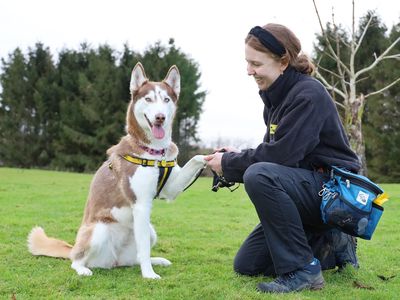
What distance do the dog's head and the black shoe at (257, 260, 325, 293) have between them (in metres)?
1.44

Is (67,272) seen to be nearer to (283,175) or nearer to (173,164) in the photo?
(173,164)

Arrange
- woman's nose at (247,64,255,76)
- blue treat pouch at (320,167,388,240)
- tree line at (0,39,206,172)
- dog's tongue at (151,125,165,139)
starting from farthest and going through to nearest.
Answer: tree line at (0,39,206,172) → dog's tongue at (151,125,165,139) → woman's nose at (247,64,255,76) → blue treat pouch at (320,167,388,240)

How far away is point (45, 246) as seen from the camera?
14.6 feet

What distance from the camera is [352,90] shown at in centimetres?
1077

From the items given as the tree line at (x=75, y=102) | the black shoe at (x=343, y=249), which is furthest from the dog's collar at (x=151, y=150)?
the tree line at (x=75, y=102)

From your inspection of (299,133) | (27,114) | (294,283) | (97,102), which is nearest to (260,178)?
(299,133)

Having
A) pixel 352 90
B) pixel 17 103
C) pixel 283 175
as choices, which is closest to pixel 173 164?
pixel 283 175

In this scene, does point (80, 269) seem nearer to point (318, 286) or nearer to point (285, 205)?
point (285, 205)

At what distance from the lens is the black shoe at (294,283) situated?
3252 mm

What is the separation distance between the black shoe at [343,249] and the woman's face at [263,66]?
1.28 metres

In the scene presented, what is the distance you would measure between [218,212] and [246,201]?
1.98 meters

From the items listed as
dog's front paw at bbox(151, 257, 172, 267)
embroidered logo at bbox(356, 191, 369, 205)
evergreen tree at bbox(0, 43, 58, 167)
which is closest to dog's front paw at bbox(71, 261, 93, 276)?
dog's front paw at bbox(151, 257, 172, 267)

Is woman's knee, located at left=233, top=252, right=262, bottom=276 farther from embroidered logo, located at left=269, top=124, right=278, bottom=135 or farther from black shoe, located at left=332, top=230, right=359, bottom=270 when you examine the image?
embroidered logo, located at left=269, top=124, right=278, bottom=135

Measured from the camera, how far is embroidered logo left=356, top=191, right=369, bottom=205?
3213 millimetres
